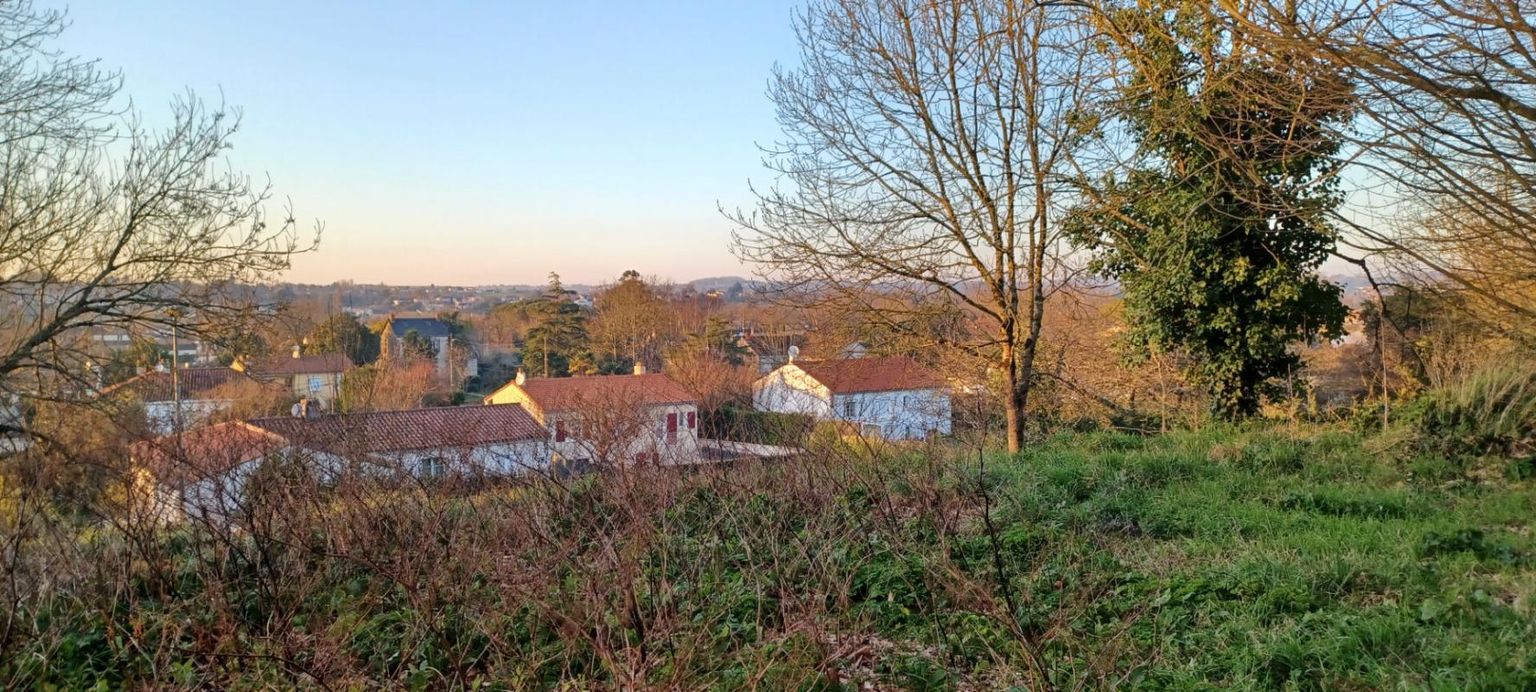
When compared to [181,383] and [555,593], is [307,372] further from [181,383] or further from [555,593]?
[555,593]

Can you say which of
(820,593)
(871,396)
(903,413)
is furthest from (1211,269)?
(820,593)

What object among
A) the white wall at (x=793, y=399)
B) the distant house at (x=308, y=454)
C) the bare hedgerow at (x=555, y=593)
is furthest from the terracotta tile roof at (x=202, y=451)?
the white wall at (x=793, y=399)

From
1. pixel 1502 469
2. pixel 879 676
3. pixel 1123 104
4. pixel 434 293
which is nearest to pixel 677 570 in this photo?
pixel 879 676

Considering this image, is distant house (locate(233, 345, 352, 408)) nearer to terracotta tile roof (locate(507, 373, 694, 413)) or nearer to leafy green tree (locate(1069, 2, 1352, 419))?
terracotta tile roof (locate(507, 373, 694, 413))

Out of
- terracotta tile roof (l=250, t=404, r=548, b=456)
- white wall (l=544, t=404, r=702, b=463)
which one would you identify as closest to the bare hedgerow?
white wall (l=544, t=404, r=702, b=463)

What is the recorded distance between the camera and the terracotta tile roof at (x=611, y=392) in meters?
10.4

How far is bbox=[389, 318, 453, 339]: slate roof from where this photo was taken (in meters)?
40.9

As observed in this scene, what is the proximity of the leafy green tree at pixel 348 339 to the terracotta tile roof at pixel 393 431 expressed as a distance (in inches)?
878

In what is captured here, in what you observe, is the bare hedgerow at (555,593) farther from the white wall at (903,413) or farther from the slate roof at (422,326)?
the slate roof at (422,326)

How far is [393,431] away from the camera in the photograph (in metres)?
9.27

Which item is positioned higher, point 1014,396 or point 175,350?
point 175,350

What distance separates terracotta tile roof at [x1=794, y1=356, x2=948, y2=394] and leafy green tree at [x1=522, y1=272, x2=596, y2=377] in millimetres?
19322

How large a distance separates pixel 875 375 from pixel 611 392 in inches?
321

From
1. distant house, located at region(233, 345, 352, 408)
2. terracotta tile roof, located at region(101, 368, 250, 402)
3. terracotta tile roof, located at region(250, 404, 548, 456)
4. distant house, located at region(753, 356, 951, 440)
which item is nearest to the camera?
terracotta tile roof, located at region(250, 404, 548, 456)
